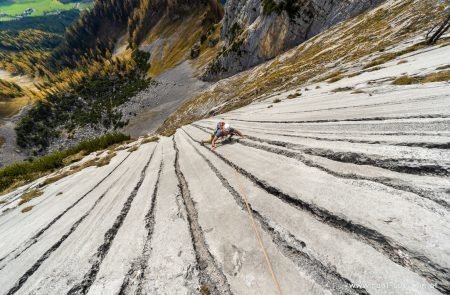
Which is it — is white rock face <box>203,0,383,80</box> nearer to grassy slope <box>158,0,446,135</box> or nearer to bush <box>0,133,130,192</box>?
grassy slope <box>158,0,446,135</box>

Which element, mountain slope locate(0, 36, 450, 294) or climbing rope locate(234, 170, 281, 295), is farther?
climbing rope locate(234, 170, 281, 295)

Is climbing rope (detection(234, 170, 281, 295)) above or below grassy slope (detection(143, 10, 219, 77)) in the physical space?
below

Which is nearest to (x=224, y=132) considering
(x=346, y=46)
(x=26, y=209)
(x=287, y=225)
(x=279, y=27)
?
(x=287, y=225)

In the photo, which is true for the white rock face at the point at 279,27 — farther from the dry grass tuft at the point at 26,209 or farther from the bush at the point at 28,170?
the dry grass tuft at the point at 26,209

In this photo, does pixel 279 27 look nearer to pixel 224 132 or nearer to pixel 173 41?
pixel 224 132

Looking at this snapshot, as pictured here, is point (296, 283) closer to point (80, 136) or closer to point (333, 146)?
point (333, 146)

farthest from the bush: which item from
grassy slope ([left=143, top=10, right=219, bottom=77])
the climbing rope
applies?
grassy slope ([left=143, top=10, right=219, bottom=77])

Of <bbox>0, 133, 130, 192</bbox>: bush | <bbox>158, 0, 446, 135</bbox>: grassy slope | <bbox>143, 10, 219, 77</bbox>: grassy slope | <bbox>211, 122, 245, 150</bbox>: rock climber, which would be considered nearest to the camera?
<bbox>211, 122, 245, 150</bbox>: rock climber

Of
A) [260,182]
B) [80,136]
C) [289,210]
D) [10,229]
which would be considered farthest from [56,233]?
[80,136]
